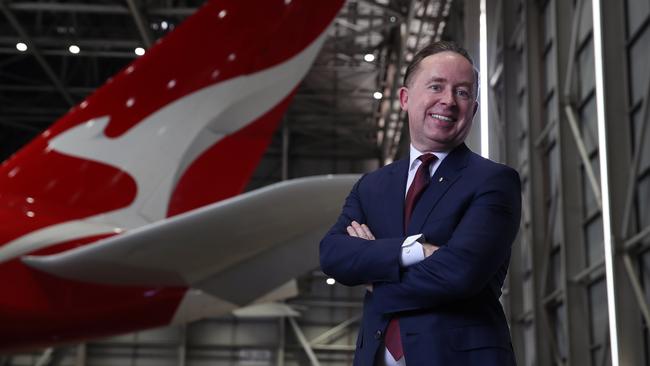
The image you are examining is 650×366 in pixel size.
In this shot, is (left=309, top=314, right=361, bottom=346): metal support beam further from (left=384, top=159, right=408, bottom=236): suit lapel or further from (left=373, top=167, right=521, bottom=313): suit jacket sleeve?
(left=373, top=167, right=521, bottom=313): suit jacket sleeve

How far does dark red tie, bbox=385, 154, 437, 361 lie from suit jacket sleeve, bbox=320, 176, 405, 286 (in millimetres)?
96

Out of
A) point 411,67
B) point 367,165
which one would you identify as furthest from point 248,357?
point 411,67

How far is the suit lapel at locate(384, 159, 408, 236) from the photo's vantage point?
202cm

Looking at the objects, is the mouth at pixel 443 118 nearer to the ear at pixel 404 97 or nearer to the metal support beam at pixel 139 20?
the ear at pixel 404 97

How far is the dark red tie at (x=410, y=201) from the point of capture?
190cm

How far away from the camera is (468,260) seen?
1.84 m

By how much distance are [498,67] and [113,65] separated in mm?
14417

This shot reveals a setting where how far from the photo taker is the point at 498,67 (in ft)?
47.7

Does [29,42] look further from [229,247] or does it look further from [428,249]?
[428,249]

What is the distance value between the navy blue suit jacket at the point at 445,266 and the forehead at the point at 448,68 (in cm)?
18

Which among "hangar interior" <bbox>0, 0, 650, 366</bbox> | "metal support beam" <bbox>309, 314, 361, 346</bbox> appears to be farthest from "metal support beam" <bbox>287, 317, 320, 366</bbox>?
"metal support beam" <bbox>309, 314, 361, 346</bbox>

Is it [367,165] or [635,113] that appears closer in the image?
[635,113]

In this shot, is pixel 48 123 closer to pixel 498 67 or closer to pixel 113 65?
pixel 113 65

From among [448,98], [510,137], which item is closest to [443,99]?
[448,98]
